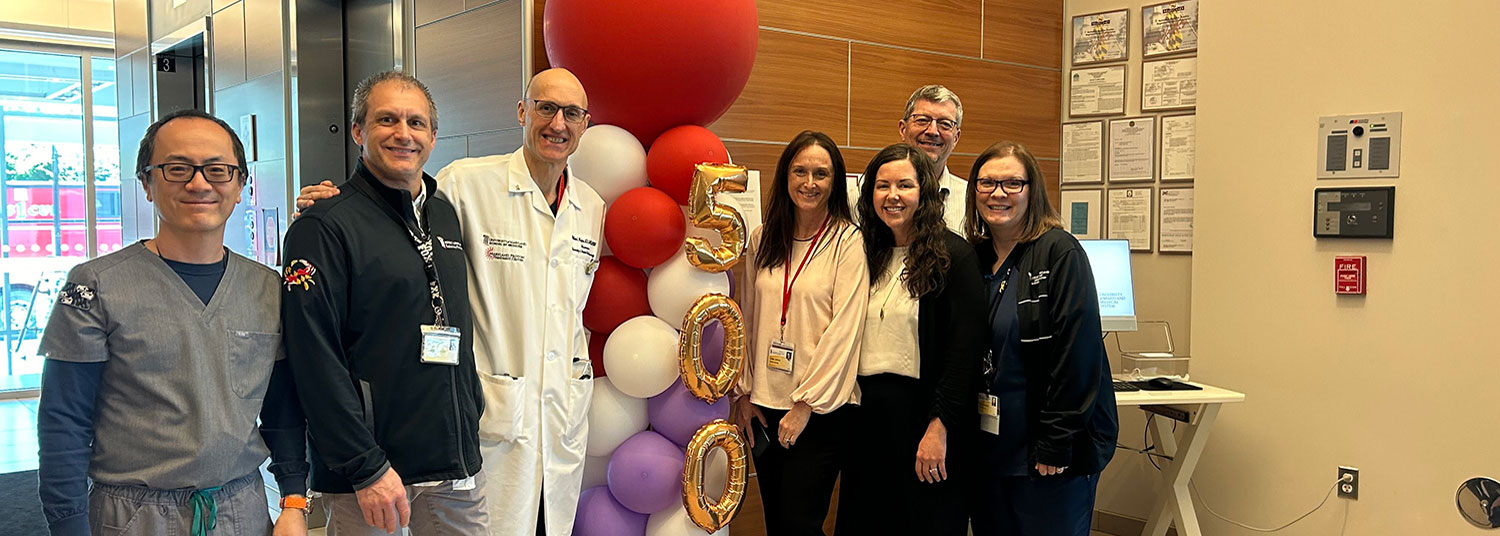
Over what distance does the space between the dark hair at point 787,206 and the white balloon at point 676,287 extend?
0.18 m

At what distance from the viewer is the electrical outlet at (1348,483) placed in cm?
356

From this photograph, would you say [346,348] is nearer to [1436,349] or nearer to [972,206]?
[972,206]

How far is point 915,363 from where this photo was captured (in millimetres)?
2584

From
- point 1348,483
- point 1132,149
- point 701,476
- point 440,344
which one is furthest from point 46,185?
point 1348,483

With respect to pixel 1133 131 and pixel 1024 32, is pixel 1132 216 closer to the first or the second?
pixel 1133 131

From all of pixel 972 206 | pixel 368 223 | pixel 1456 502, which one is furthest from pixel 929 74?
pixel 368 223

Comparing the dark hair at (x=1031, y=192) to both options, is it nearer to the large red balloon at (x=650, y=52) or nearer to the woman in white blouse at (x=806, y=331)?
the woman in white blouse at (x=806, y=331)

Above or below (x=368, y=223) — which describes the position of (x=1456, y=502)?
below

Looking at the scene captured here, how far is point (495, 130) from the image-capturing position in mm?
3242

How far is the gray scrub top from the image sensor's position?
5.31ft

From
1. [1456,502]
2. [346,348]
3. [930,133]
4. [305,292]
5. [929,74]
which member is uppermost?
[929,74]

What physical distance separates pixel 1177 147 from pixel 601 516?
2.98 meters

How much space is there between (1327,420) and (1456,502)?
0.46 m

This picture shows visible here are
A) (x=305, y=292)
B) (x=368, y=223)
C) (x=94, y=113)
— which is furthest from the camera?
(x=94, y=113)
